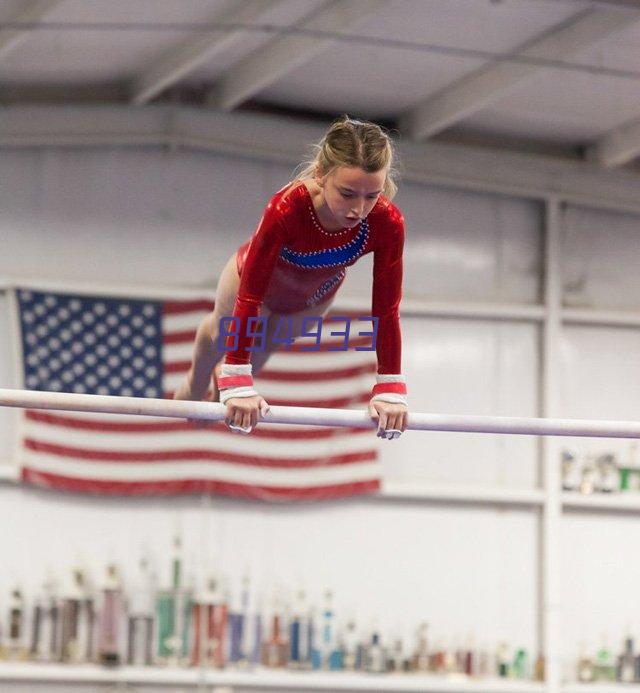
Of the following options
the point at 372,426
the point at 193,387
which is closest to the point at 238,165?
the point at 193,387

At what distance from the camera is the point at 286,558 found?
28.1ft

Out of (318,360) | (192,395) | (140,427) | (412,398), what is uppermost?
(318,360)

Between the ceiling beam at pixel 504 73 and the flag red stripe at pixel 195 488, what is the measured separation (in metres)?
2.62

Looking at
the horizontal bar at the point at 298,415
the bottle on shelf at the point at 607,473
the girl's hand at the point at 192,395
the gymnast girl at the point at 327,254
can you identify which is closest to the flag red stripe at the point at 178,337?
the bottle on shelf at the point at 607,473

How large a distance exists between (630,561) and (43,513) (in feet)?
13.8

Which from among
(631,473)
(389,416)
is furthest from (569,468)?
(389,416)

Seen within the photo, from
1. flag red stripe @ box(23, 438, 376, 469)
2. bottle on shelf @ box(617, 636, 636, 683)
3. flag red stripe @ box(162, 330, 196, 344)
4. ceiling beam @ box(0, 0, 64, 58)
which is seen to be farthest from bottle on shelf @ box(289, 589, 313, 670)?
ceiling beam @ box(0, 0, 64, 58)

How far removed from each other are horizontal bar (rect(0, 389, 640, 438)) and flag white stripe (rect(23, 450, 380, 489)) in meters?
4.40

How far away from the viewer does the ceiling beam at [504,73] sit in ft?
24.0

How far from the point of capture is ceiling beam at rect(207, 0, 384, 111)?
7.36 m

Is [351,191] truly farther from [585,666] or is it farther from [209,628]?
[585,666]

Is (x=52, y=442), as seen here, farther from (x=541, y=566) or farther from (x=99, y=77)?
(x=541, y=566)

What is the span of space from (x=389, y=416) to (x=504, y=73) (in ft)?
15.5

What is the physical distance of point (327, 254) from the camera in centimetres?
410
